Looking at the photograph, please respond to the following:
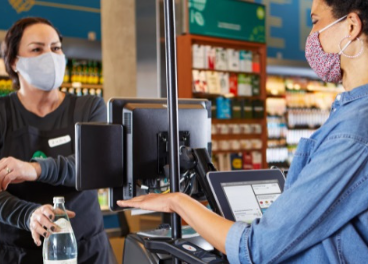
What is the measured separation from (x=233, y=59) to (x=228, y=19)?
1.95 feet

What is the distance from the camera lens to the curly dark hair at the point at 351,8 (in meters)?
1.39

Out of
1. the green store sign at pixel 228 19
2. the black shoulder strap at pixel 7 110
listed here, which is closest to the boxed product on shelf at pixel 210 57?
the green store sign at pixel 228 19

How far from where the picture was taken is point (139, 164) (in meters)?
1.84

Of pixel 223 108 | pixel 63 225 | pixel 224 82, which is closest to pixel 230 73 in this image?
pixel 224 82

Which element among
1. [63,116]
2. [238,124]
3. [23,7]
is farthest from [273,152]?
[63,116]

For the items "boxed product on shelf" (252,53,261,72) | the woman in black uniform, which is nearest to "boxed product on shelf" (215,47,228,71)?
"boxed product on shelf" (252,53,261,72)

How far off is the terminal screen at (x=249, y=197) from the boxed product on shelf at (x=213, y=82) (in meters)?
5.84

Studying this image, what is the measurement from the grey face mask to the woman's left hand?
586 mm

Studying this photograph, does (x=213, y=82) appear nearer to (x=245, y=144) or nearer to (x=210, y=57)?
(x=210, y=57)

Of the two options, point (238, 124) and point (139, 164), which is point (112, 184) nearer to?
point (139, 164)

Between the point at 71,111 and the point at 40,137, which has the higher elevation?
the point at 71,111

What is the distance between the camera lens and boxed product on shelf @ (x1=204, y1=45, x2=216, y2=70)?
762cm

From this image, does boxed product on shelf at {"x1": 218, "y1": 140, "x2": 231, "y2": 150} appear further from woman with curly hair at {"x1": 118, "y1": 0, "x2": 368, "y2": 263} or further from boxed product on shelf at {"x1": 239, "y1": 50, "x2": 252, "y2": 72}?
woman with curly hair at {"x1": 118, "y1": 0, "x2": 368, "y2": 263}

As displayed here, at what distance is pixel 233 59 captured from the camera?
808cm
